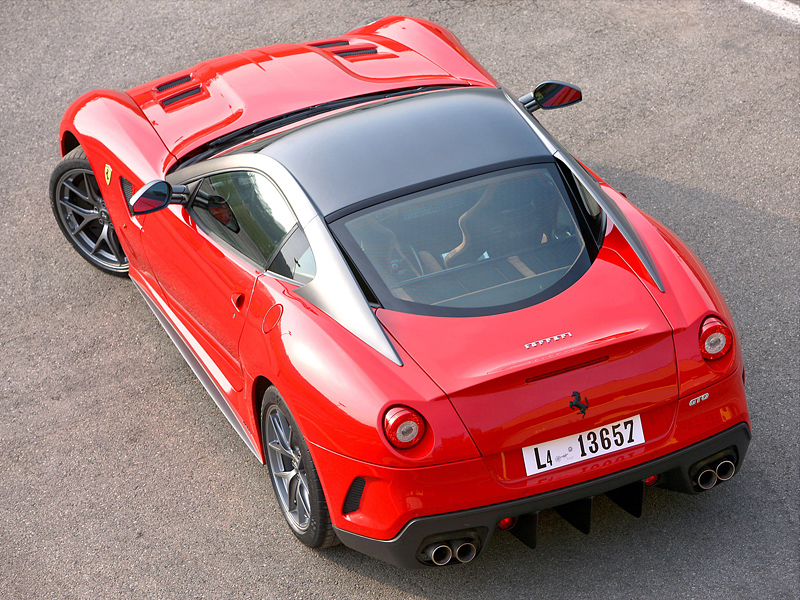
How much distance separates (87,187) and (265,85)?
61.5 inches

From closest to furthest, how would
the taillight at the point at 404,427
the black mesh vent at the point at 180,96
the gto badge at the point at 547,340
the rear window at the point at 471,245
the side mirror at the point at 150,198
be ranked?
the taillight at the point at 404,427, the gto badge at the point at 547,340, the rear window at the point at 471,245, the side mirror at the point at 150,198, the black mesh vent at the point at 180,96

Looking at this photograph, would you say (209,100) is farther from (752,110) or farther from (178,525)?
(752,110)

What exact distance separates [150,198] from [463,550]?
2065 millimetres

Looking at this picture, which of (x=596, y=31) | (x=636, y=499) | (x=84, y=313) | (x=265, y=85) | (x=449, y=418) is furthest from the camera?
(x=596, y=31)

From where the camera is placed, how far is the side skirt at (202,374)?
4125mm

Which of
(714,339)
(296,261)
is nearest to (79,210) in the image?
(296,261)

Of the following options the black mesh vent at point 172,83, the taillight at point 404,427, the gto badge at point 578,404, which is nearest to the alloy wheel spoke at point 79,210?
the black mesh vent at point 172,83

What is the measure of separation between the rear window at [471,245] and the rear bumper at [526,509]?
2.36 feet

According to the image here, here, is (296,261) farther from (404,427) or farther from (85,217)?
(85,217)

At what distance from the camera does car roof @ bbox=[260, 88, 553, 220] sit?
141 inches

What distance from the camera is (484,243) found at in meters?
3.49

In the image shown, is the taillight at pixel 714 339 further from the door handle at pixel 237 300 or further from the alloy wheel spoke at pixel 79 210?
the alloy wheel spoke at pixel 79 210

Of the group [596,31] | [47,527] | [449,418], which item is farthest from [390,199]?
[596,31]

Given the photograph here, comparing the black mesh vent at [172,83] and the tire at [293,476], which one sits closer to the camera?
the tire at [293,476]
